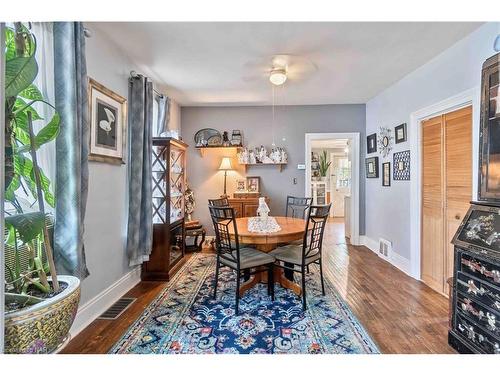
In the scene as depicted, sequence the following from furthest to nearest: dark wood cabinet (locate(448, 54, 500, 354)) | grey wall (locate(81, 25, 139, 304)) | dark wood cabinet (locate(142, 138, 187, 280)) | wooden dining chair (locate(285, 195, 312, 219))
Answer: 1. wooden dining chair (locate(285, 195, 312, 219))
2. dark wood cabinet (locate(142, 138, 187, 280))
3. grey wall (locate(81, 25, 139, 304))
4. dark wood cabinet (locate(448, 54, 500, 354))

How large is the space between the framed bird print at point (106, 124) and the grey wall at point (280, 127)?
2181 mm

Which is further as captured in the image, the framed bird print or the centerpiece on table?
the centerpiece on table

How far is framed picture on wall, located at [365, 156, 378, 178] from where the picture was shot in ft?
14.3

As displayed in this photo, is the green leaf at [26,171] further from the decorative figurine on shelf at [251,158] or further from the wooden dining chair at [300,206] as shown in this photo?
the decorative figurine on shelf at [251,158]

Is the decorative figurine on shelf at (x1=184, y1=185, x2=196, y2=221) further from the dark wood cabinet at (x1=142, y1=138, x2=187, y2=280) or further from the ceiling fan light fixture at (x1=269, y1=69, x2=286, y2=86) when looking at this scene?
the ceiling fan light fixture at (x1=269, y1=69, x2=286, y2=86)

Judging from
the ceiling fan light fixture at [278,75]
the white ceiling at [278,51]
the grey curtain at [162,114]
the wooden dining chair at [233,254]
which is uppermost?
the white ceiling at [278,51]

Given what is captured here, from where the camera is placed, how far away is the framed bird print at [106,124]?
230cm

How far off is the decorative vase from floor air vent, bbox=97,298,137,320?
3.90 feet

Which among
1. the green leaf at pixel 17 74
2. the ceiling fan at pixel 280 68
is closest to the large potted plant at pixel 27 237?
the green leaf at pixel 17 74

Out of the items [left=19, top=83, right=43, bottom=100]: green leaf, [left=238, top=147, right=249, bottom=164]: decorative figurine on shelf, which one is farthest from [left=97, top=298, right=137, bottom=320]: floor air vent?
[left=238, top=147, right=249, bottom=164]: decorative figurine on shelf

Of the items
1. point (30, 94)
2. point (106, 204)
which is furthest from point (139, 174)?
point (30, 94)

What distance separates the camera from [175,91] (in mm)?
4031

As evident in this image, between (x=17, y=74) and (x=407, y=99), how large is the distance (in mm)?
3876
